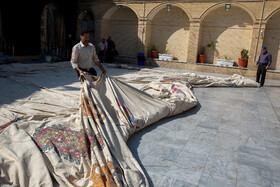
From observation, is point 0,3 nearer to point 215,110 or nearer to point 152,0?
point 152,0

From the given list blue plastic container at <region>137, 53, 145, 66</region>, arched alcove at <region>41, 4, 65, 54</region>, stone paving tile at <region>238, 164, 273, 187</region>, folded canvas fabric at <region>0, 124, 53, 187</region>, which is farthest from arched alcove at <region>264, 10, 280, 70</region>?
folded canvas fabric at <region>0, 124, 53, 187</region>

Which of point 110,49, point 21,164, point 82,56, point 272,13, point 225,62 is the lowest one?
point 21,164

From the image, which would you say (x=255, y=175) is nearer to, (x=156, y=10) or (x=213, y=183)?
(x=213, y=183)

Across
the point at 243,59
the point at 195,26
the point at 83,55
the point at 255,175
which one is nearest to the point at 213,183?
the point at 255,175

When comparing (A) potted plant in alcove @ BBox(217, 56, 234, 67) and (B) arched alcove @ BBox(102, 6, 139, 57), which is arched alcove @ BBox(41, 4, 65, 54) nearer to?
(B) arched alcove @ BBox(102, 6, 139, 57)

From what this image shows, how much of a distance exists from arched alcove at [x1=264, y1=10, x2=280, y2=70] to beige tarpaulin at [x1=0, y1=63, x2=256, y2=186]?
7.96 m

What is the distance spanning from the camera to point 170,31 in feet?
42.4

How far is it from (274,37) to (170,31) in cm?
487

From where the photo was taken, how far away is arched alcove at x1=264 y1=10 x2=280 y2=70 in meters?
10.6

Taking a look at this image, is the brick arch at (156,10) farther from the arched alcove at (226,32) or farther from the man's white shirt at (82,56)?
the man's white shirt at (82,56)

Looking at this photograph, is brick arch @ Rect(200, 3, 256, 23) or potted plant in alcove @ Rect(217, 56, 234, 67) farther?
potted plant in alcove @ Rect(217, 56, 234, 67)

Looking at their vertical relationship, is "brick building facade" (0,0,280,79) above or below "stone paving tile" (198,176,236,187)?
above

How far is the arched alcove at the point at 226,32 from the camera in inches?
445

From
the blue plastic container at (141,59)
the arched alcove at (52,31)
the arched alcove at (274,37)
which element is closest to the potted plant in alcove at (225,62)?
the arched alcove at (274,37)
